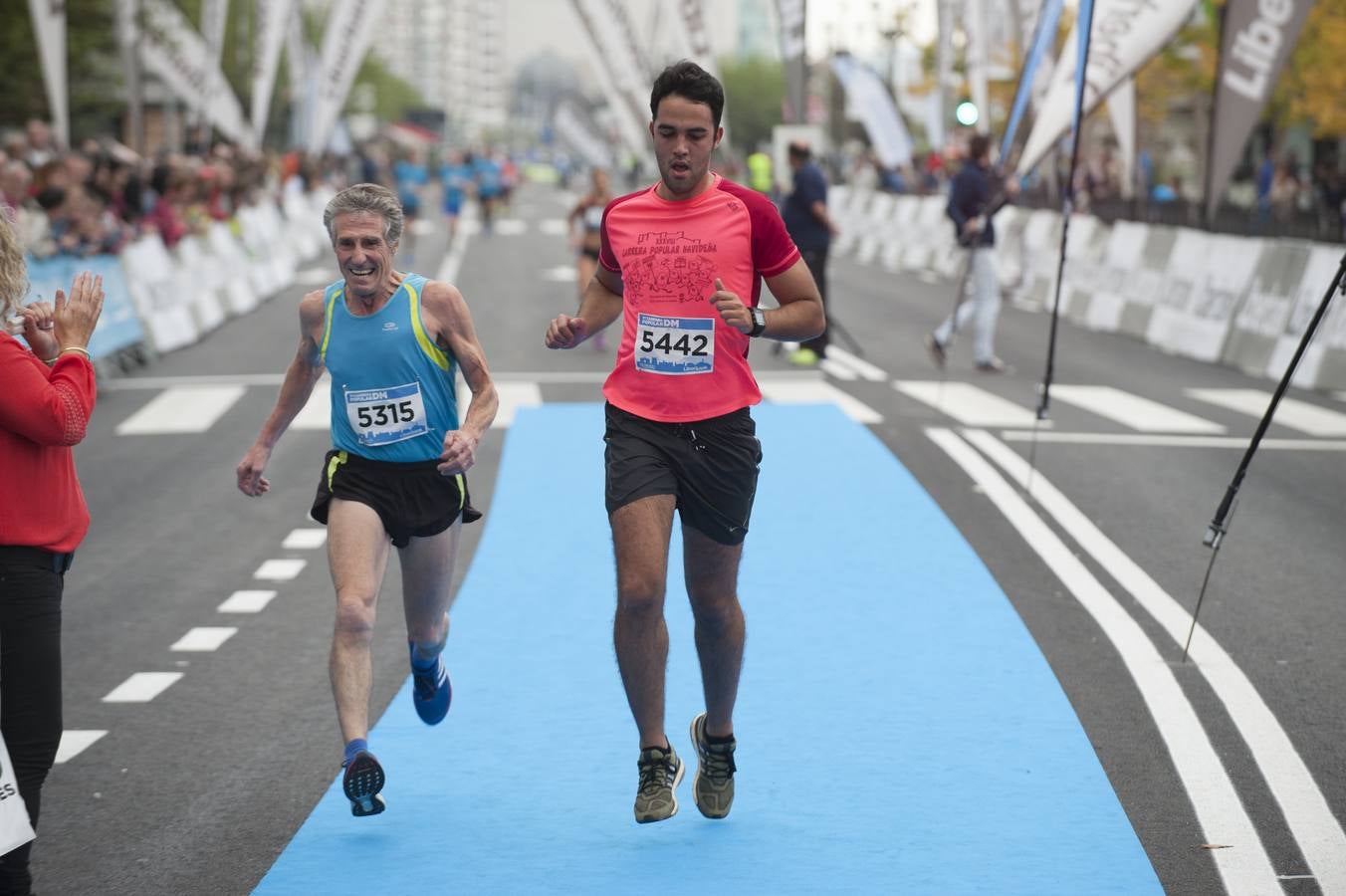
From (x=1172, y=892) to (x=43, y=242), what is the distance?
13.7 meters

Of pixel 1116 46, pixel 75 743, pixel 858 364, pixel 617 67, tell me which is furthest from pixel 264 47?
pixel 75 743

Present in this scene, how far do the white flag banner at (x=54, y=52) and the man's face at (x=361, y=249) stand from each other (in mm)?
22543

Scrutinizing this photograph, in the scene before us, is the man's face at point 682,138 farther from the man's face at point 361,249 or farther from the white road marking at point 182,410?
the white road marking at point 182,410

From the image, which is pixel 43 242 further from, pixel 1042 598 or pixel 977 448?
pixel 1042 598

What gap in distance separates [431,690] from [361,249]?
151 centimetres

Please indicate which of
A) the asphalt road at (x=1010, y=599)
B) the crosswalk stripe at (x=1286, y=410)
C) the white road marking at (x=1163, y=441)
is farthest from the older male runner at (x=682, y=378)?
the crosswalk stripe at (x=1286, y=410)

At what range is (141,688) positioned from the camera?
282 inches

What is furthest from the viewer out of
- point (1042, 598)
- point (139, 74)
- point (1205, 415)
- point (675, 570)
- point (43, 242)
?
point (139, 74)

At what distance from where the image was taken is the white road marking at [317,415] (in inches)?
567

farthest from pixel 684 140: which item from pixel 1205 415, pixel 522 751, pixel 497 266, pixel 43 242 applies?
pixel 497 266

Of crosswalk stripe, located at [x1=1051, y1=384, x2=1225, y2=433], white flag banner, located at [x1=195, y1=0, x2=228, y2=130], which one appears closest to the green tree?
white flag banner, located at [x1=195, y1=0, x2=228, y2=130]

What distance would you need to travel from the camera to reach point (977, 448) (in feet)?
41.4

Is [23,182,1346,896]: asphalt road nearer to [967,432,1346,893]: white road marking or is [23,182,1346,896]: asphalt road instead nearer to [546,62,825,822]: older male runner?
[967,432,1346,893]: white road marking

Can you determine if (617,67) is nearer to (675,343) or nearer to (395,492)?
(395,492)
